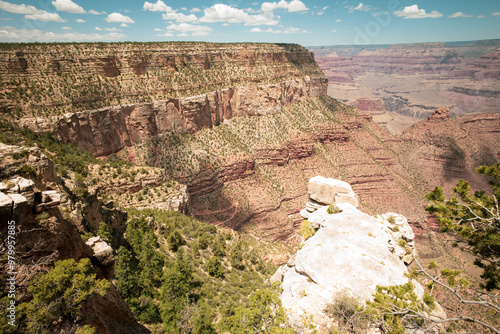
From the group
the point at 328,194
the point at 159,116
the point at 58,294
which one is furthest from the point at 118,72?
the point at 58,294

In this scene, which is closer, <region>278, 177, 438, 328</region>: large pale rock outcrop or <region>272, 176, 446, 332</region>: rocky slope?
<region>272, 176, 446, 332</region>: rocky slope

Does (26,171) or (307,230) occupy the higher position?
(26,171)

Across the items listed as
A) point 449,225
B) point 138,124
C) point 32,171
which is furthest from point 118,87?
point 449,225

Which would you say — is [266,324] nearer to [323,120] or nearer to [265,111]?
[265,111]

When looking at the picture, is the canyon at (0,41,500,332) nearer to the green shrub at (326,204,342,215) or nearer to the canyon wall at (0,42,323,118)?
the canyon wall at (0,42,323,118)

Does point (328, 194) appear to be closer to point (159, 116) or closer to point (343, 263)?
point (343, 263)

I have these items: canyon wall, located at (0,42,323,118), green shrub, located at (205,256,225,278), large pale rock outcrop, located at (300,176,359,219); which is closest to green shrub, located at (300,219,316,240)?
large pale rock outcrop, located at (300,176,359,219)
